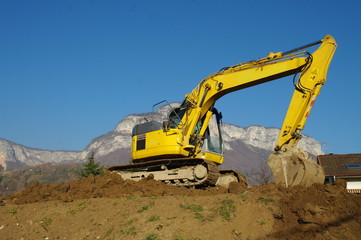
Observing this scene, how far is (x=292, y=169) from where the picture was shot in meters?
11.3

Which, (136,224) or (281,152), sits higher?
(281,152)

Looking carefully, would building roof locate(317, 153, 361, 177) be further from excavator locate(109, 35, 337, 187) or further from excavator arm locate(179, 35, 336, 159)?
excavator arm locate(179, 35, 336, 159)

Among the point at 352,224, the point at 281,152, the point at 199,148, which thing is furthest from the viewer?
the point at 199,148

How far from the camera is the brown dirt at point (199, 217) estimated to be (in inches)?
331

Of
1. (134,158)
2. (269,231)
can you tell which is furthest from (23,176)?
(269,231)

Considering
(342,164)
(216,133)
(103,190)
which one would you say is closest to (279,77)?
(216,133)

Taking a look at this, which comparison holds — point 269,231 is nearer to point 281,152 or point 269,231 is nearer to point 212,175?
point 281,152

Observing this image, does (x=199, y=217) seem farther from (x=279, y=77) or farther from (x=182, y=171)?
(x=279, y=77)

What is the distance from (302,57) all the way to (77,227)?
8.53 m

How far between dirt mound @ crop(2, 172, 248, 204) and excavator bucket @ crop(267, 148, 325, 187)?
92.7 inches

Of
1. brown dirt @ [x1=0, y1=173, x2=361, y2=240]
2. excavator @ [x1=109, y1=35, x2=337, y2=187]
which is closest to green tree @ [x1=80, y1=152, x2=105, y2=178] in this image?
excavator @ [x1=109, y1=35, x2=337, y2=187]

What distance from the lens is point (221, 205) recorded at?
9711mm

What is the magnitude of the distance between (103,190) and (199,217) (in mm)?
5361

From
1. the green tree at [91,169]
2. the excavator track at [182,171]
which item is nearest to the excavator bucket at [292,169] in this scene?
the excavator track at [182,171]
